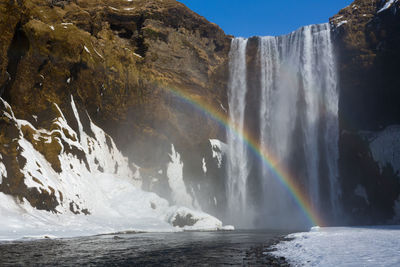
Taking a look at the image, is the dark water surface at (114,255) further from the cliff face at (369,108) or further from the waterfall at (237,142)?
the cliff face at (369,108)

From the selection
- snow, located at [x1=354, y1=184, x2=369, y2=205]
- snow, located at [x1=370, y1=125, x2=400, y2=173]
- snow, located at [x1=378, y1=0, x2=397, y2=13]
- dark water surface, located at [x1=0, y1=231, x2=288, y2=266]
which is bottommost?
dark water surface, located at [x1=0, y1=231, x2=288, y2=266]

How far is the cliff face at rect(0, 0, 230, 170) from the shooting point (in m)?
31.4

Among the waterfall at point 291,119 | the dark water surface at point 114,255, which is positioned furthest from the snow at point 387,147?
the dark water surface at point 114,255

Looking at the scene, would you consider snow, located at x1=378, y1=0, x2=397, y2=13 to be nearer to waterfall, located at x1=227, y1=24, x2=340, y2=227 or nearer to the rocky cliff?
waterfall, located at x1=227, y1=24, x2=340, y2=227

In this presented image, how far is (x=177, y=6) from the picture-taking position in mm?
57438

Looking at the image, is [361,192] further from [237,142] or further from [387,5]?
[387,5]

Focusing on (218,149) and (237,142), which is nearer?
(218,149)

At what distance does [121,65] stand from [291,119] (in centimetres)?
2727

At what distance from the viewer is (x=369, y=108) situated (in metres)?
49.7

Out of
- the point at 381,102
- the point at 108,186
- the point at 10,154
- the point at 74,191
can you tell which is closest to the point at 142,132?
the point at 108,186

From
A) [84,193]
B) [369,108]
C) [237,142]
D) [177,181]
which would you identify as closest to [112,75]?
[84,193]

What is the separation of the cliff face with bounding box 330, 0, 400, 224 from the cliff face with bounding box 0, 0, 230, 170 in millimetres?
19027

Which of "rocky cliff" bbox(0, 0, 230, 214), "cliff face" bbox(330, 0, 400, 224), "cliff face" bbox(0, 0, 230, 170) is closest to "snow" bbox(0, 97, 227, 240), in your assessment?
"rocky cliff" bbox(0, 0, 230, 214)

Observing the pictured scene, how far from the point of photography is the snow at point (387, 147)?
4741 centimetres
